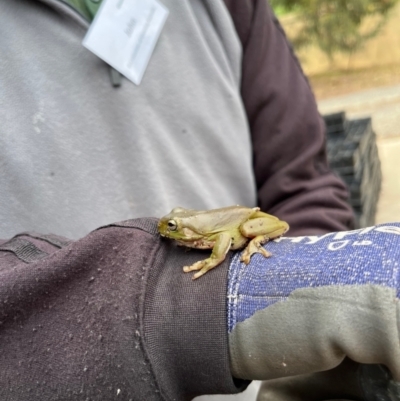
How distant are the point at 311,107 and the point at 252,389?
36.7 inches

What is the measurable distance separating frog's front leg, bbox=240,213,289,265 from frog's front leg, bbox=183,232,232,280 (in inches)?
1.7

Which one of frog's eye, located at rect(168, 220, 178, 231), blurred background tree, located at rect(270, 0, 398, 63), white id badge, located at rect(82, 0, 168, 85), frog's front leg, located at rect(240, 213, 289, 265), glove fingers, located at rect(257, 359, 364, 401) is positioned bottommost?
blurred background tree, located at rect(270, 0, 398, 63)

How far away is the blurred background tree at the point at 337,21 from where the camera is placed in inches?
256

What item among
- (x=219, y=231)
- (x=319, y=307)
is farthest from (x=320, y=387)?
(x=219, y=231)

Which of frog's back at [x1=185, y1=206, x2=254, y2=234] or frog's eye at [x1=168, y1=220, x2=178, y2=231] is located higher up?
frog's eye at [x1=168, y1=220, x2=178, y2=231]

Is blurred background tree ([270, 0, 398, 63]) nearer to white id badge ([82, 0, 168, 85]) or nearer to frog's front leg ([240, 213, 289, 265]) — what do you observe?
white id badge ([82, 0, 168, 85])

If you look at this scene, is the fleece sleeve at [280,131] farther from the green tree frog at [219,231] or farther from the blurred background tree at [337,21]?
the blurred background tree at [337,21]

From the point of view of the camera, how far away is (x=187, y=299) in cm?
81

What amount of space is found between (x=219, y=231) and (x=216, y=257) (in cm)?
17

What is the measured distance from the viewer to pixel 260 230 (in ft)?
3.58

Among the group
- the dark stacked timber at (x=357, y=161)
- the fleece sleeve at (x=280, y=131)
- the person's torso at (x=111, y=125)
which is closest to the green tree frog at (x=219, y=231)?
the person's torso at (x=111, y=125)

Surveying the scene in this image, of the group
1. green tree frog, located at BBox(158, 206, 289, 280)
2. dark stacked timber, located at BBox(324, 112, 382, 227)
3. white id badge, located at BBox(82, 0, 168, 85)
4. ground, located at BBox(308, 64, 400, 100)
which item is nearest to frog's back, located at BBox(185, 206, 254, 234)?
green tree frog, located at BBox(158, 206, 289, 280)

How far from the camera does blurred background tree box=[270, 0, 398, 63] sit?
21.4 feet

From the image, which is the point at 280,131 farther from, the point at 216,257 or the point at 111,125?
the point at 216,257
